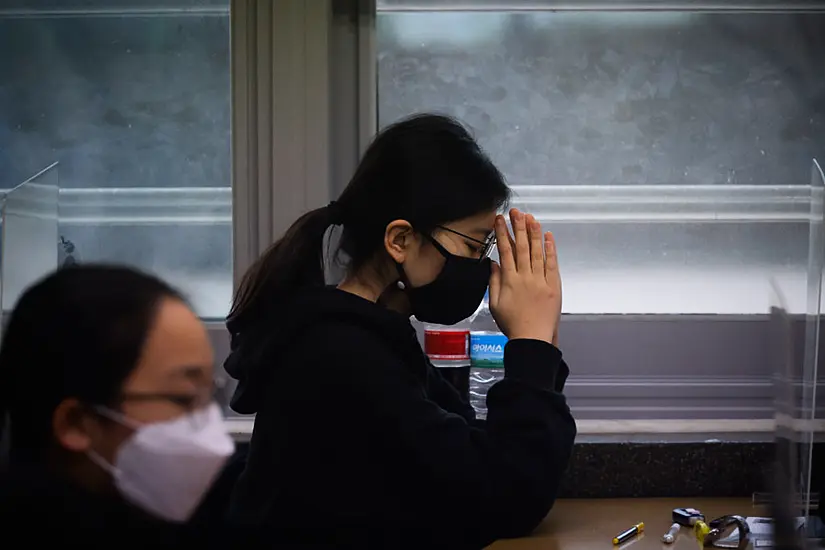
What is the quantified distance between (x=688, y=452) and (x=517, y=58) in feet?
2.77

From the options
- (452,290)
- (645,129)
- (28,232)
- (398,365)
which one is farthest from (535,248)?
(28,232)

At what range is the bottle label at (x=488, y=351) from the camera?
1520 millimetres

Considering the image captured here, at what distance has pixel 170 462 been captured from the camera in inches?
29.9

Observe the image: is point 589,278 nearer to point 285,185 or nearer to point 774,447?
point 774,447

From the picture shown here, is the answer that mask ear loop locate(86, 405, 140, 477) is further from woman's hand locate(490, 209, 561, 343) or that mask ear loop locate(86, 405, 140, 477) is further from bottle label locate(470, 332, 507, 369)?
bottle label locate(470, 332, 507, 369)

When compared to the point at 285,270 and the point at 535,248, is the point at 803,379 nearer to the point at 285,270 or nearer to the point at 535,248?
the point at 535,248

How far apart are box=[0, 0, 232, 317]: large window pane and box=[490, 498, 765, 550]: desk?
774 millimetres

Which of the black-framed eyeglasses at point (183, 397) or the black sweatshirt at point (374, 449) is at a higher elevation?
the black-framed eyeglasses at point (183, 397)

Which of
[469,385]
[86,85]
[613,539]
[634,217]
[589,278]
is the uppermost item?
[86,85]

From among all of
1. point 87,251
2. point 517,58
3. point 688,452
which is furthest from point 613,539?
point 87,251

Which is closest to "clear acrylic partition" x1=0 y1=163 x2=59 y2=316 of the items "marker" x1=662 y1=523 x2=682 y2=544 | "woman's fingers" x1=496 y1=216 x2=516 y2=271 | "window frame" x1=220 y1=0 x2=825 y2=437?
"window frame" x1=220 y1=0 x2=825 y2=437

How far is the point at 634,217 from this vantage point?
72.6 inches

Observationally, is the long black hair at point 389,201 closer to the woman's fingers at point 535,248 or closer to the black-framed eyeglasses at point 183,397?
the woman's fingers at point 535,248

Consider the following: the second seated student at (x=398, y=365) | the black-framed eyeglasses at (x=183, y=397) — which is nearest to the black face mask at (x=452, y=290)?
the second seated student at (x=398, y=365)
